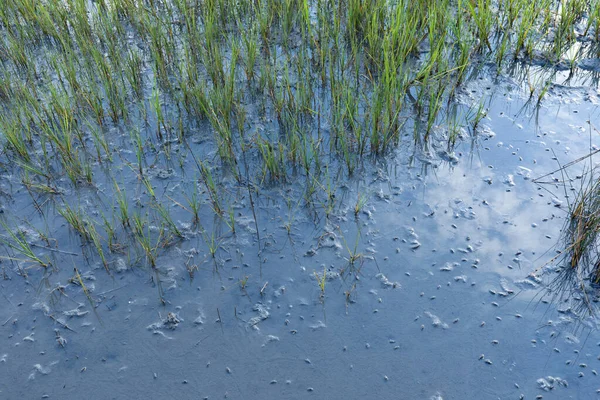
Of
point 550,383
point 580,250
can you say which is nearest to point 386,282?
point 550,383

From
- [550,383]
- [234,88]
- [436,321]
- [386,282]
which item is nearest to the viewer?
[550,383]

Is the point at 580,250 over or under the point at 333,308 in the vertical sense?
over

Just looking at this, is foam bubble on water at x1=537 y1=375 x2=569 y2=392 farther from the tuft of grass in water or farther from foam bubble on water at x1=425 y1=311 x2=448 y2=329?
the tuft of grass in water

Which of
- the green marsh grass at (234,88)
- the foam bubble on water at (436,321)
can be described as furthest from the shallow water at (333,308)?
the green marsh grass at (234,88)

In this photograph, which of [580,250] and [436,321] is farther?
[580,250]

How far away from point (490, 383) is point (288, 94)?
6.40 ft

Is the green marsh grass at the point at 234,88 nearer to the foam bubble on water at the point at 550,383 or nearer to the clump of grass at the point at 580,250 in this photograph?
the clump of grass at the point at 580,250

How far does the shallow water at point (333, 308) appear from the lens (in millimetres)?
2012

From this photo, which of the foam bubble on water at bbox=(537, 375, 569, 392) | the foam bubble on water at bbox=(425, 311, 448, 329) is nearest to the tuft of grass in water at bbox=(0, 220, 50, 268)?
the foam bubble on water at bbox=(425, 311, 448, 329)

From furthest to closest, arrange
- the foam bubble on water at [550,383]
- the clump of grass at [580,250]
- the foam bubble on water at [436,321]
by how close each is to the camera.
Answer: the clump of grass at [580,250] → the foam bubble on water at [436,321] → the foam bubble on water at [550,383]

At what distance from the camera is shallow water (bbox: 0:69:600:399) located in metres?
2.01

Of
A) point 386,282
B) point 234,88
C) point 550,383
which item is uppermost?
point 234,88

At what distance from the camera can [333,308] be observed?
88.0 inches

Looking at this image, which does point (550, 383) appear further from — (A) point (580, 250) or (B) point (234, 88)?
(B) point (234, 88)
